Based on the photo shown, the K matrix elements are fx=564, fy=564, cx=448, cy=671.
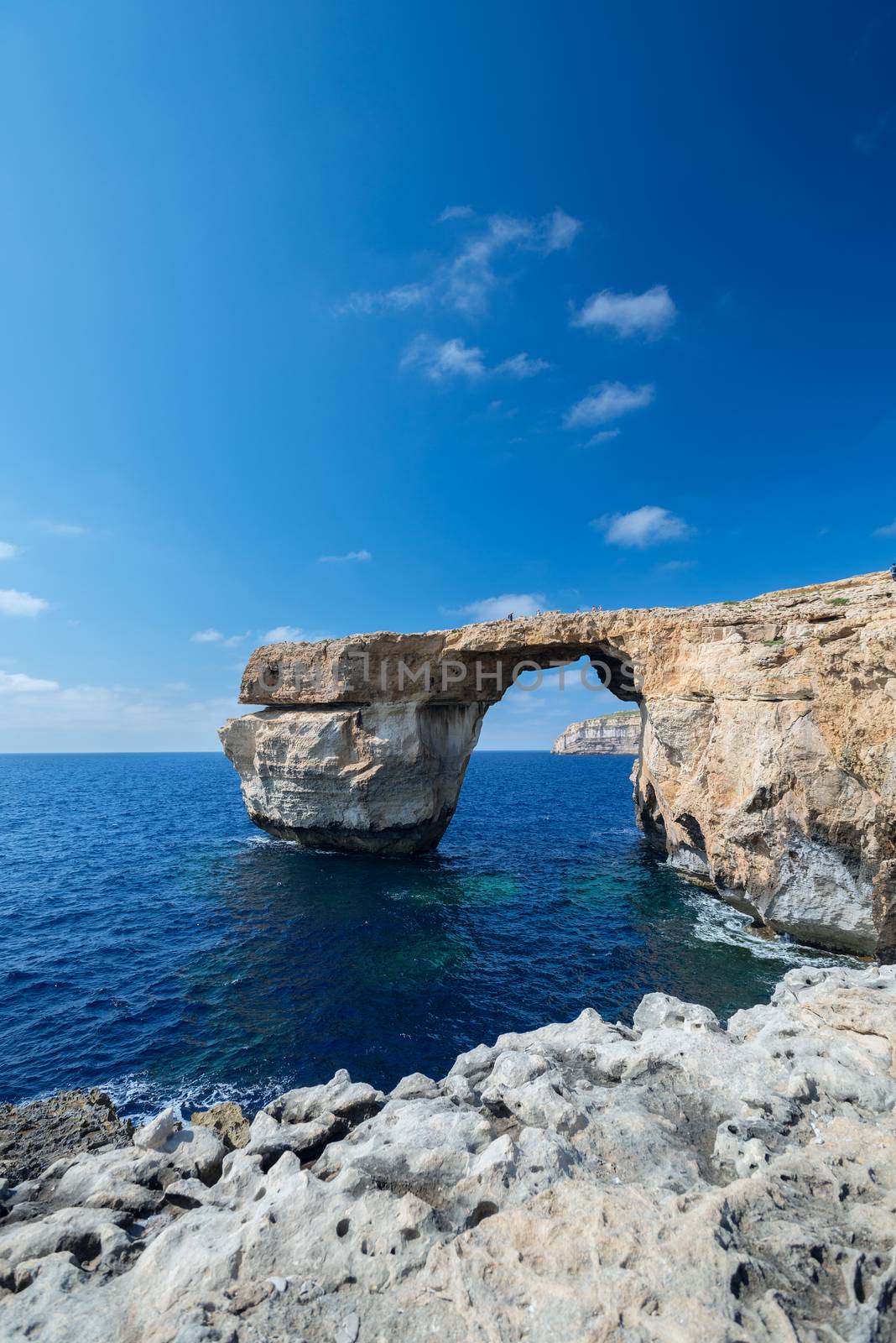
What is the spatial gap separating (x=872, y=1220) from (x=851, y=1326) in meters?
1.36

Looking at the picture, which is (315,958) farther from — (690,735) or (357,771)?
(690,735)

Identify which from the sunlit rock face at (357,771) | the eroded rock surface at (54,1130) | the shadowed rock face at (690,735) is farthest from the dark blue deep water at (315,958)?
the shadowed rock face at (690,735)

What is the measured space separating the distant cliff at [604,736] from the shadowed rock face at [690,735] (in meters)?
117

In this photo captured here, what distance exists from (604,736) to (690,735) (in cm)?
14039

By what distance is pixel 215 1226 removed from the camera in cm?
522

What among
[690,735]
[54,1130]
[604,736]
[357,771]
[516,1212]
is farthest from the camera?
[604,736]

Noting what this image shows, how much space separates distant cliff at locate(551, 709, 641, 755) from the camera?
5812 inches

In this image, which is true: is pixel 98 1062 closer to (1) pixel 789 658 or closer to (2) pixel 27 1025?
Answer: (2) pixel 27 1025

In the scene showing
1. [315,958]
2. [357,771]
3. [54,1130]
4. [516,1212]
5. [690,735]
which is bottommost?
[315,958]

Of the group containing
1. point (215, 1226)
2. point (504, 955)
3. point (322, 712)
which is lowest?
point (504, 955)

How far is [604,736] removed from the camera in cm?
15625

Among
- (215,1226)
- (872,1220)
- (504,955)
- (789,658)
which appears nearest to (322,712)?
(504,955)

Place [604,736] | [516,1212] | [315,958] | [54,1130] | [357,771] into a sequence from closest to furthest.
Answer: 1. [516,1212]
2. [54,1130]
3. [315,958]
4. [357,771]
5. [604,736]

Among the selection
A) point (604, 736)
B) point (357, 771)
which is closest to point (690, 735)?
point (357, 771)
